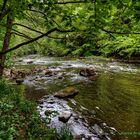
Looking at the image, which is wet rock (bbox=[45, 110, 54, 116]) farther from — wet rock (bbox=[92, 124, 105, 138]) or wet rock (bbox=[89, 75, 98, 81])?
wet rock (bbox=[89, 75, 98, 81])

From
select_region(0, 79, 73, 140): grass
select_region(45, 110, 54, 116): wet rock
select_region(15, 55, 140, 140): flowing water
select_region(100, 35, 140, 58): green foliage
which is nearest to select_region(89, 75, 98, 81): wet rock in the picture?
select_region(15, 55, 140, 140): flowing water

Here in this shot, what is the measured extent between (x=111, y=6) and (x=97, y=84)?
14110mm

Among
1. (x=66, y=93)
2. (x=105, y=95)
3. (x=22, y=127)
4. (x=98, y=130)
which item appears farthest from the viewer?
(x=105, y=95)

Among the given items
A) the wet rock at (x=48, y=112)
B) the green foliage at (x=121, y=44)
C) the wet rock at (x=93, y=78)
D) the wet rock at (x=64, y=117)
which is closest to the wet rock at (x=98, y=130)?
the wet rock at (x=64, y=117)

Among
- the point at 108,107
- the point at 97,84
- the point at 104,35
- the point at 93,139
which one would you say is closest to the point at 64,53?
the point at 97,84

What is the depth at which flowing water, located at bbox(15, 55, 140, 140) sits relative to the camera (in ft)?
32.9

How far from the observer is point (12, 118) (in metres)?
7.33

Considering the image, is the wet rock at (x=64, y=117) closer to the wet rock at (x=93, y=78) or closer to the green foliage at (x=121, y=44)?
the green foliage at (x=121, y=44)

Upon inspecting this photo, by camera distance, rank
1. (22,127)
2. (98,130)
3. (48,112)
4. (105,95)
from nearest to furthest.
A: (22,127), (98,130), (48,112), (105,95)

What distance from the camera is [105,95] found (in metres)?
14.3

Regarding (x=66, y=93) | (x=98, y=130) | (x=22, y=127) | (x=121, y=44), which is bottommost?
(x=98, y=130)

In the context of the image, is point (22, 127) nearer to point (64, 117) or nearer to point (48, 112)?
point (64, 117)

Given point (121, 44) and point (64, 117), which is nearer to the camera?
point (64, 117)

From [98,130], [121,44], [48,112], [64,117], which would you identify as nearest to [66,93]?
[48,112]
